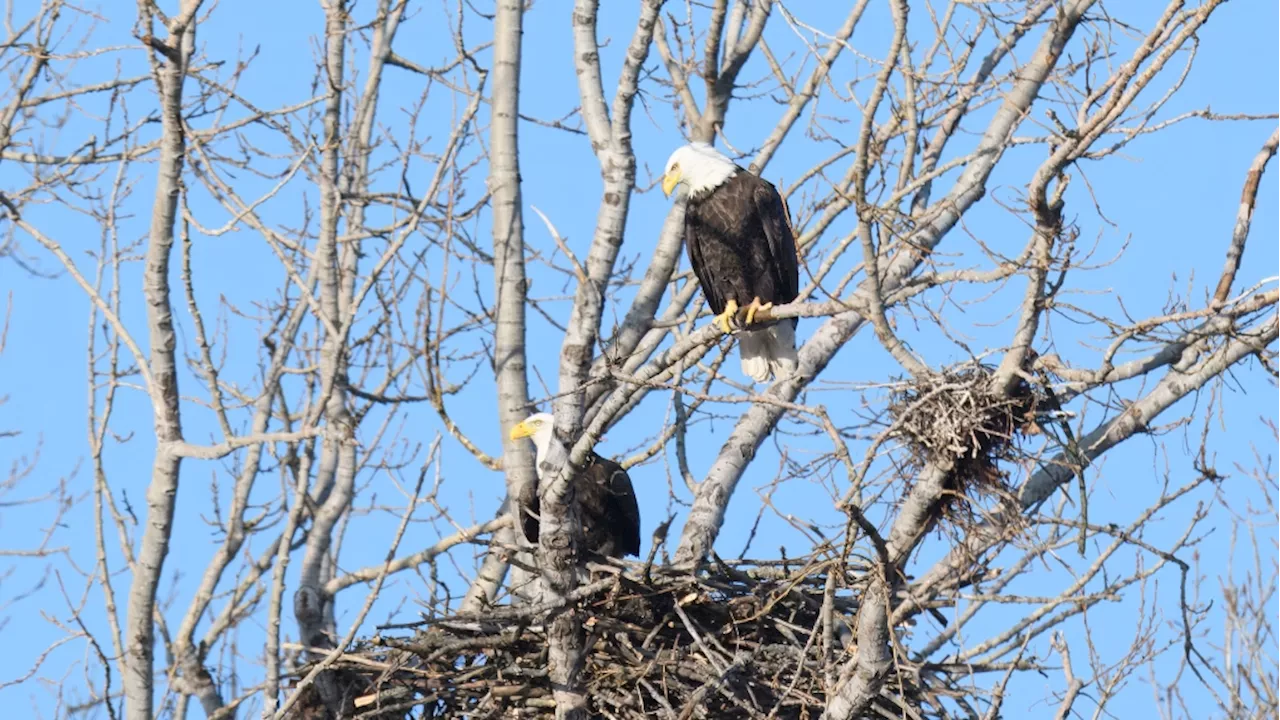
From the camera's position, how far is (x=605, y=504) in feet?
22.8

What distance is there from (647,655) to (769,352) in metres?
2.05

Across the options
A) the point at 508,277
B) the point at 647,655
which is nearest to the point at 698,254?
the point at 508,277

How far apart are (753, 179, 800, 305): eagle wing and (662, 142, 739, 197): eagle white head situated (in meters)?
0.17

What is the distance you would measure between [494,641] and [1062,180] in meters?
2.62

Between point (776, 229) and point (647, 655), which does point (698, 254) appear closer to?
point (776, 229)

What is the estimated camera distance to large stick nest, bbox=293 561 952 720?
5449 mm

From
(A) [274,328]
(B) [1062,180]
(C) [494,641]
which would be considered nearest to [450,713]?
(C) [494,641]

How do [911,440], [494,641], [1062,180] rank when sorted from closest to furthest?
[1062,180] < [911,440] < [494,641]

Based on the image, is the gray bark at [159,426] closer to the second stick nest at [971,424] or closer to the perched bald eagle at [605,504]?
the perched bald eagle at [605,504]

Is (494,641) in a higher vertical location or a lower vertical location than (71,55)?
lower

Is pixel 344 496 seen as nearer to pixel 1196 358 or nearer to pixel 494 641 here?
pixel 494 641

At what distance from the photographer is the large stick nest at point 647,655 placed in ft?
17.9

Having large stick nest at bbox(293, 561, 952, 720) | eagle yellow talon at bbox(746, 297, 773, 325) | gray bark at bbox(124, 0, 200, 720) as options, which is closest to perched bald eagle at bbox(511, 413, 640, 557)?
eagle yellow talon at bbox(746, 297, 773, 325)

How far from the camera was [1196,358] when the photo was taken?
19.8 ft
